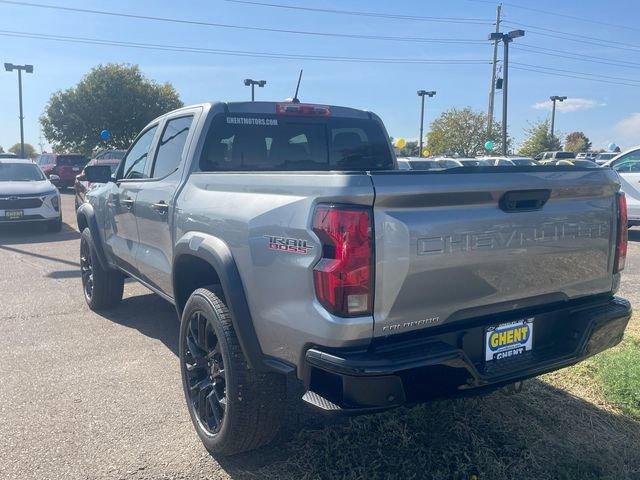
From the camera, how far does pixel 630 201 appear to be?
1129 centimetres

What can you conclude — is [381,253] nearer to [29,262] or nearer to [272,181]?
[272,181]

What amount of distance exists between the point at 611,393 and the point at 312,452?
2138mm

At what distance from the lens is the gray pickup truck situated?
2455 millimetres

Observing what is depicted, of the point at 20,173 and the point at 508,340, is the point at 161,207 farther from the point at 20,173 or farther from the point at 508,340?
the point at 20,173

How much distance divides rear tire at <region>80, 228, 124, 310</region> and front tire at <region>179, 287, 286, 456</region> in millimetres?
2803

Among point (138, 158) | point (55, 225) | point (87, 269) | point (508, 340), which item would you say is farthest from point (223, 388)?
point (55, 225)

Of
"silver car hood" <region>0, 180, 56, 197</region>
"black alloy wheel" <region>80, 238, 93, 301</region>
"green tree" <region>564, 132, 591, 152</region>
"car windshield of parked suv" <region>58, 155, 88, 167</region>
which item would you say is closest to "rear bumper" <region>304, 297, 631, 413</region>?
"black alloy wheel" <region>80, 238, 93, 301</region>

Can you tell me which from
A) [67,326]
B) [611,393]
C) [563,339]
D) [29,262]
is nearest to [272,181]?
[563,339]

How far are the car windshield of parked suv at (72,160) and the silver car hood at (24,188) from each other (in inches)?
515

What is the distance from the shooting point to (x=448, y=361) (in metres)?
2.53

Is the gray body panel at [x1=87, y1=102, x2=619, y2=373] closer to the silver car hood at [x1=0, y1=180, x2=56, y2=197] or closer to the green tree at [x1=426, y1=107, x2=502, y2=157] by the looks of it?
the silver car hood at [x1=0, y1=180, x2=56, y2=197]

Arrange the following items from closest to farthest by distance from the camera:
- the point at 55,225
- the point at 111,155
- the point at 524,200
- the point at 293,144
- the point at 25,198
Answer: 1. the point at 524,200
2. the point at 293,144
3. the point at 25,198
4. the point at 55,225
5. the point at 111,155

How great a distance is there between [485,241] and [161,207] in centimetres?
237

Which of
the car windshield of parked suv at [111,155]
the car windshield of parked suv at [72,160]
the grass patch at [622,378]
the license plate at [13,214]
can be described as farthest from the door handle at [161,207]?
the car windshield of parked suv at [72,160]
